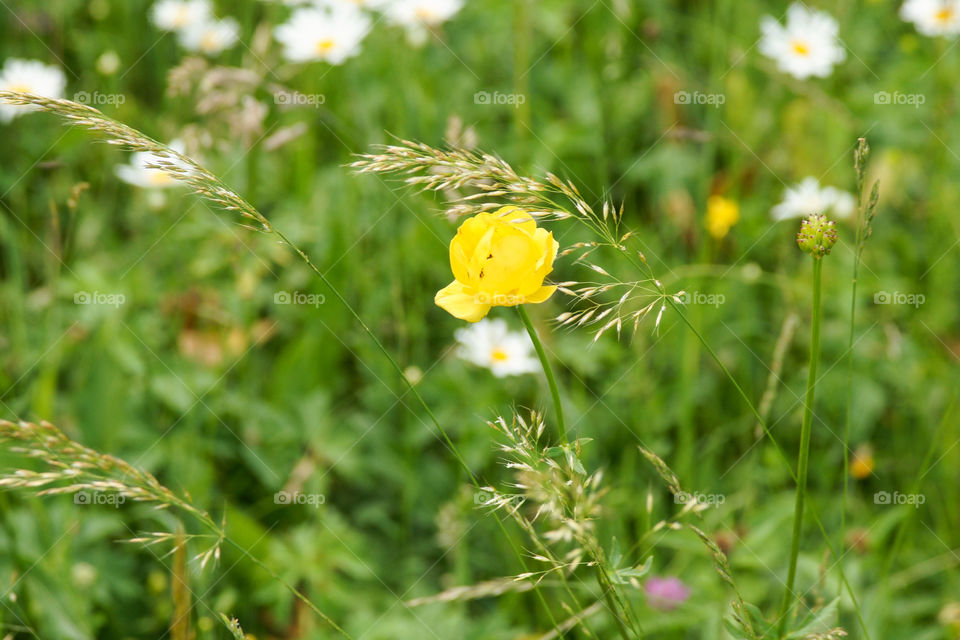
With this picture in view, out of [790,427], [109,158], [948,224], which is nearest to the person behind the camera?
[790,427]

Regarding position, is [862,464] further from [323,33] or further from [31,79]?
[31,79]

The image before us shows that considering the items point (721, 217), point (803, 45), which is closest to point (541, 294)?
point (721, 217)

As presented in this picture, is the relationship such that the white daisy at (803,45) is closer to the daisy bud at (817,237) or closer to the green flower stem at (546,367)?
the daisy bud at (817,237)

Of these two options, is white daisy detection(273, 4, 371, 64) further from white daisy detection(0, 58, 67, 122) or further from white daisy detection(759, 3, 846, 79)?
white daisy detection(759, 3, 846, 79)

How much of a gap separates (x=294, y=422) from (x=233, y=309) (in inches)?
16.2

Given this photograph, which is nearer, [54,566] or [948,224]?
[54,566]

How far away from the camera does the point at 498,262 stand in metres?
0.90

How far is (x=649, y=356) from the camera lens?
230 cm

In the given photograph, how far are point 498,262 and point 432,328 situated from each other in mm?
1513

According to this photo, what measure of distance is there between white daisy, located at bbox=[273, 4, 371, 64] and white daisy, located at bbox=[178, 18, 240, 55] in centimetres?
32

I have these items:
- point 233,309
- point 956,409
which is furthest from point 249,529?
point 956,409

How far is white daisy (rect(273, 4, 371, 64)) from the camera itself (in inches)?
98.5

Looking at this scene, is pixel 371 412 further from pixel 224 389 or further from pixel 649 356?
pixel 649 356

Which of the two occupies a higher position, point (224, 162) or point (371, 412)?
point (224, 162)
